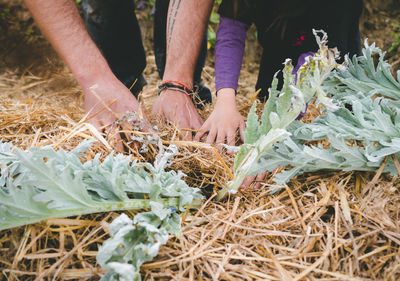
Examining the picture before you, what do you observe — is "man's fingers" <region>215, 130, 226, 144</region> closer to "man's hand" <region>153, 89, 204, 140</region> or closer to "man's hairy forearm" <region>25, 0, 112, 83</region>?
"man's hand" <region>153, 89, 204, 140</region>

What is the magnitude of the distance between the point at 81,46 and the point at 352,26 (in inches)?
65.8

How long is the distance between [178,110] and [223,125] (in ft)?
0.88

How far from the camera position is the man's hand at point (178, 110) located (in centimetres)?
134

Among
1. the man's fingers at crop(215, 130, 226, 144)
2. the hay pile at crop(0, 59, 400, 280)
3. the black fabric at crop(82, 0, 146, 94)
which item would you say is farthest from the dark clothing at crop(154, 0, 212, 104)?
the hay pile at crop(0, 59, 400, 280)

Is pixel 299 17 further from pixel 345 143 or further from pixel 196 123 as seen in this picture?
pixel 345 143

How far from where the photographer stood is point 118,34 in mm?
2207

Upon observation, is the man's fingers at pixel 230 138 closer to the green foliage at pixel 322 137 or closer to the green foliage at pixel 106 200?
the green foliage at pixel 322 137

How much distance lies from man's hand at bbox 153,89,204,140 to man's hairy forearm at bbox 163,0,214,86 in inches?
5.2

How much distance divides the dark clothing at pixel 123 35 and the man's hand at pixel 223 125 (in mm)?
975

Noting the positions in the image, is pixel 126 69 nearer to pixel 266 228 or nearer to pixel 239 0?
pixel 239 0

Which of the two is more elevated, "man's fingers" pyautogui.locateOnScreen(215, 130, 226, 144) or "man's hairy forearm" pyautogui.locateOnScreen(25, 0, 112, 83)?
"man's hairy forearm" pyautogui.locateOnScreen(25, 0, 112, 83)

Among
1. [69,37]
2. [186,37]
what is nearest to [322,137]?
[186,37]

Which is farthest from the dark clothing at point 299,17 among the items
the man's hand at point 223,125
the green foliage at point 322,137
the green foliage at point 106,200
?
the green foliage at point 106,200

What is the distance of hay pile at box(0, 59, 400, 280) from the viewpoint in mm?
721
